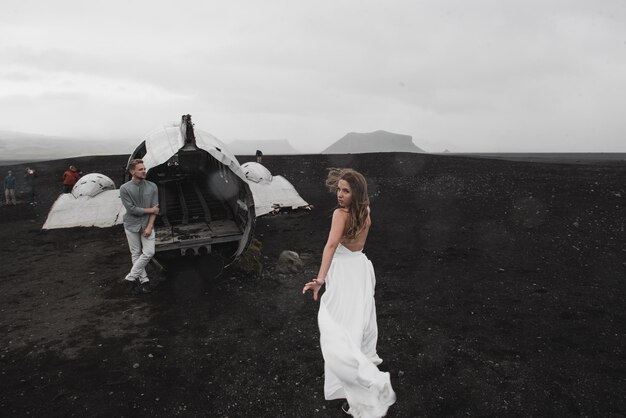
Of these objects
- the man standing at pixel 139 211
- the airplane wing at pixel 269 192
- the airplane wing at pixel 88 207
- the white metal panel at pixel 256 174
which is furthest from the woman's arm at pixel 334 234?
the white metal panel at pixel 256 174

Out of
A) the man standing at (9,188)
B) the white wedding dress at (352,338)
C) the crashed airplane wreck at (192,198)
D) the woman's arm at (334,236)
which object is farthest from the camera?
the man standing at (9,188)

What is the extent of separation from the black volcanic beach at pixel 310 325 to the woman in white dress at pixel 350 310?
1.54 metres

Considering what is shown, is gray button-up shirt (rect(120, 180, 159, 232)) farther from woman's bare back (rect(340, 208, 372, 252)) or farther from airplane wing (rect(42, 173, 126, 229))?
airplane wing (rect(42, 173, 126, 229))

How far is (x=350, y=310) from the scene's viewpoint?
13.7ft

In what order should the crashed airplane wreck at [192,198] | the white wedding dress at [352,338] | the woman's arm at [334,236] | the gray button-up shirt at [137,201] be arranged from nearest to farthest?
the white wedding dress at [352,338] < the woman's arm at [334,236] < the gray button-up shirt at [137,201] < the crashed airplane wreck at [192,198]

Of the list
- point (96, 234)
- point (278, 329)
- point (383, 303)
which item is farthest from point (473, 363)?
point (96, 234)

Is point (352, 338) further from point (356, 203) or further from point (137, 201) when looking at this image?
point (137, 201)

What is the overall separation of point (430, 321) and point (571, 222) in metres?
10.1

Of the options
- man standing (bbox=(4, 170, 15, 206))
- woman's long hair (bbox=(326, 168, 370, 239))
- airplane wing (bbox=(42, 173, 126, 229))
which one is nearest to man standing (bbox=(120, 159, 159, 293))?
woman's long hair (bbox=(326, 168, 370, 239))

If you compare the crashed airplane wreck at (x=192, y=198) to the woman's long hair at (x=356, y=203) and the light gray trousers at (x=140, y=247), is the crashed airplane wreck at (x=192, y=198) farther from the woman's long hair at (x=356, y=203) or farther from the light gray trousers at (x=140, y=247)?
the woman's long hair at (x=356, y=203)

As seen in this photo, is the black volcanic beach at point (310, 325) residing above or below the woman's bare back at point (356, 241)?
below

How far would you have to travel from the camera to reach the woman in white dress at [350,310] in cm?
356

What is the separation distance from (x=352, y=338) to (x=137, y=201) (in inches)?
221

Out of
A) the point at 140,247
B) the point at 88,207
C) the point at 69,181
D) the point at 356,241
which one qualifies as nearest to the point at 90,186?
the point at 88,207
